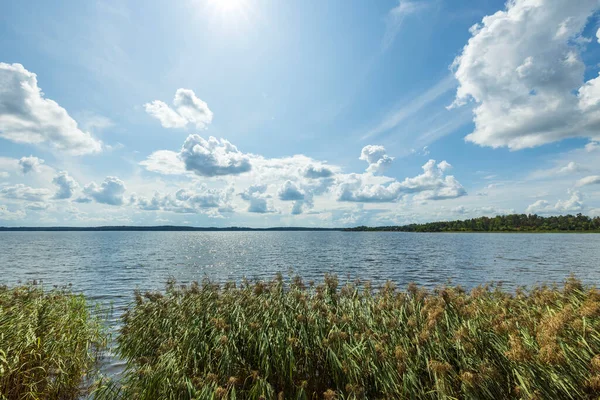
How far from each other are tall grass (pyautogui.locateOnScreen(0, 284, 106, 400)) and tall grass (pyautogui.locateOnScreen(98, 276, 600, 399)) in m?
1.77

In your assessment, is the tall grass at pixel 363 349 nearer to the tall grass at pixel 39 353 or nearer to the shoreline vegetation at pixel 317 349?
the shoreline vegetation at pixel 317 349

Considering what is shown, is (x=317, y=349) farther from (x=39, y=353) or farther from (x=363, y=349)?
(x=39, y=353)

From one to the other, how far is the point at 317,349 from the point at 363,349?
1.67 meters

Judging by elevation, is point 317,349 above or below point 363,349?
below

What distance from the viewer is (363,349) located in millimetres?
7906

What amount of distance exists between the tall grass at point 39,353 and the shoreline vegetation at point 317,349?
46 millimetres

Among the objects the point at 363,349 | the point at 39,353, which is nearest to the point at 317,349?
the point at 363,349

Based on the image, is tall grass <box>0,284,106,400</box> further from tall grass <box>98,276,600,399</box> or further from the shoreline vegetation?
tall grass <box>98,276,600,399</box>

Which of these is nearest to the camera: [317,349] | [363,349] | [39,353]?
[363,349]

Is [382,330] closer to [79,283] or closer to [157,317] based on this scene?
[157,317]

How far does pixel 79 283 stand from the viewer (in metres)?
35.3

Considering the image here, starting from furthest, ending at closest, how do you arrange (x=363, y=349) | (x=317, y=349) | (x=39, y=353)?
(x=317, y=349)
(x=39, y=353)
(x=363, y=349)

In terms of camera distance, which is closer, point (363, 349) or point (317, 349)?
point (363, 349)

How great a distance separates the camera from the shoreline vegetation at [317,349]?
634cm
